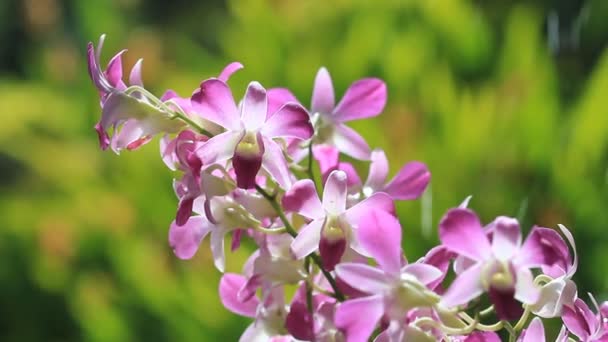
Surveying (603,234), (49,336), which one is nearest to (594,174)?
(603,234)

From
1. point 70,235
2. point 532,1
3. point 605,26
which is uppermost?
point 605,26

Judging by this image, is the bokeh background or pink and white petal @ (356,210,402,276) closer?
pink and white petal @ (356,210,402,276)

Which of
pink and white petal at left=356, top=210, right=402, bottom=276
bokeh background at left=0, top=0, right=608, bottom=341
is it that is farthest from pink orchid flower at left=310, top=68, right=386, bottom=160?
bokeh background at left=0, top=0, right=608, bottom=341

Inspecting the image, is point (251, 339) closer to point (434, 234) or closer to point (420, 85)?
point (434, 234)

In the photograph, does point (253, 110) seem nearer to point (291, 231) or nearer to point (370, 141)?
point (291, 231)

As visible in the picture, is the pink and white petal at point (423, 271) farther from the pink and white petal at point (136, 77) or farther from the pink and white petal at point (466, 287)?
the pink and white petal at point (136, 77)

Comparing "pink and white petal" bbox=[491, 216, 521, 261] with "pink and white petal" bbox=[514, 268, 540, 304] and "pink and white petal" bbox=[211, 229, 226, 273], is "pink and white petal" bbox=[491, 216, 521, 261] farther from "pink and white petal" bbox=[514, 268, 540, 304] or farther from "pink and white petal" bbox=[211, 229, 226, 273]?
"pink and white petal" bbox=[211, 229, 226, 273]
